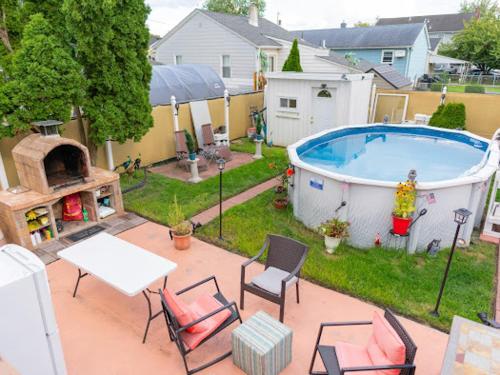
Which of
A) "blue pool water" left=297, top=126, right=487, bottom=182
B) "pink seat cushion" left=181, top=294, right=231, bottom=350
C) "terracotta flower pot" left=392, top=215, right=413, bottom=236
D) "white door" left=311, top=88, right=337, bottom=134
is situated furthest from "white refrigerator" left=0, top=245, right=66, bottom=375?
"white door" left=311, top=88, right=337, bottom=134

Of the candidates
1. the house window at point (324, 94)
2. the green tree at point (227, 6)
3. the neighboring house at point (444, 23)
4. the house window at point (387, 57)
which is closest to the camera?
the house window at point (324, 94)

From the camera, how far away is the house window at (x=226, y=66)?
18992mm

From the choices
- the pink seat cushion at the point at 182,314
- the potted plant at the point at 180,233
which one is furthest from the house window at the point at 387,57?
the pink seat cushion at the point at 182,314

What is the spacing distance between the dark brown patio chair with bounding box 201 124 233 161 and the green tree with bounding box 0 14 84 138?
5000mm

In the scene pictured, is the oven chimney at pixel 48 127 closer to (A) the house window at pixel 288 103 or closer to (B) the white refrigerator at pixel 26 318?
(B) the white refrigerator at pixel 26 318

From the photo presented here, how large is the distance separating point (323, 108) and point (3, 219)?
10269 mm

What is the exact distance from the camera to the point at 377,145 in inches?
498

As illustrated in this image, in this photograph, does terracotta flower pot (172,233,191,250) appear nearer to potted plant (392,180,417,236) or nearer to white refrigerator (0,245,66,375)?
white refrigerator (0,245,66,375)

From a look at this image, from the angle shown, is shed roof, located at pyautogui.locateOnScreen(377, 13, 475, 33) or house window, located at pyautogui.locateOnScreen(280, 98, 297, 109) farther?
shed roof, located at pyautogui.locateOnScreen(377, 13, 475, 33)

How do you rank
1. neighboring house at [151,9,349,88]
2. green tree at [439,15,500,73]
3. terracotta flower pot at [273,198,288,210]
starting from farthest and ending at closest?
green tree at [439,15,500,73] → neighboring house at [151,9,349,88] → terracotta flower pot at [273,198,288,210]

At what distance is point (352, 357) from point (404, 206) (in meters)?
3.23

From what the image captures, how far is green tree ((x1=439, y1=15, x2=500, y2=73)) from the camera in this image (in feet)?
105

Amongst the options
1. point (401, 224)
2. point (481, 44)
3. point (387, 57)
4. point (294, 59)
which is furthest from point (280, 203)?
point (481, 44)

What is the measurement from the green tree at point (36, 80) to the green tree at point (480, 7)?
43900 millimetres
